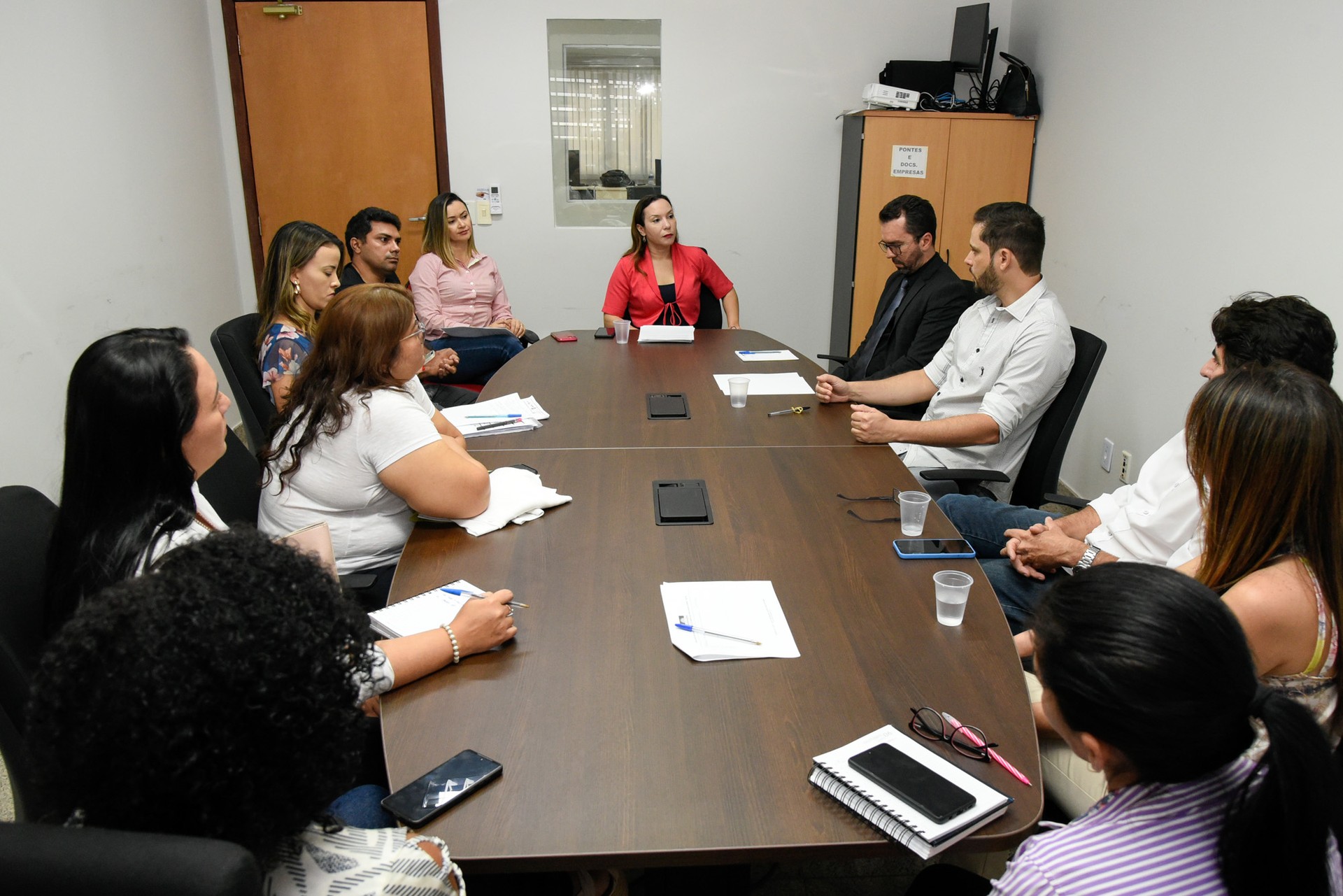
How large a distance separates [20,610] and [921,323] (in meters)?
3.00

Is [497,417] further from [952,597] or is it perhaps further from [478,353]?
[952,597]

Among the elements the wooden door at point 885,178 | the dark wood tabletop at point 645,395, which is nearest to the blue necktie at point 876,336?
the dark wood tabletop at point 645,395

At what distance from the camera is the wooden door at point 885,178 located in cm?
468

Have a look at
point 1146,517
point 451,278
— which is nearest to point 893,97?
point 451,278

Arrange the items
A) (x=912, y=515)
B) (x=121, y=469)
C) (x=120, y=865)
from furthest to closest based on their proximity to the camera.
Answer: (x=912, y=515) < (x=121, y=469) < (x=120, y=865)

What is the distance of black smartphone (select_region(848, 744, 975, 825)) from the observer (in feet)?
3.60

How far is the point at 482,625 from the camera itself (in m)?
1.45

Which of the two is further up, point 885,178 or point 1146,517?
point 885,178

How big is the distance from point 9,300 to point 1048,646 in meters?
3.50

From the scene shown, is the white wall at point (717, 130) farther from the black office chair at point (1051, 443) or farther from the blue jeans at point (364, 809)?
the blue jeans at point (364, 809)

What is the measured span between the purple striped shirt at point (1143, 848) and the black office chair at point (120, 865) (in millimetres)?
738

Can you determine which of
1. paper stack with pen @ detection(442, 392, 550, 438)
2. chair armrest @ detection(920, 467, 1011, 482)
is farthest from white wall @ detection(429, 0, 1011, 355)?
chair armrest @ detection(920, 467, 1011, 482)

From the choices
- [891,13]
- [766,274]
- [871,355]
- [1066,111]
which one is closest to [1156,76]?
[1066,111]

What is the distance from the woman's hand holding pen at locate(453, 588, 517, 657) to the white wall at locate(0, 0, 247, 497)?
252cm
